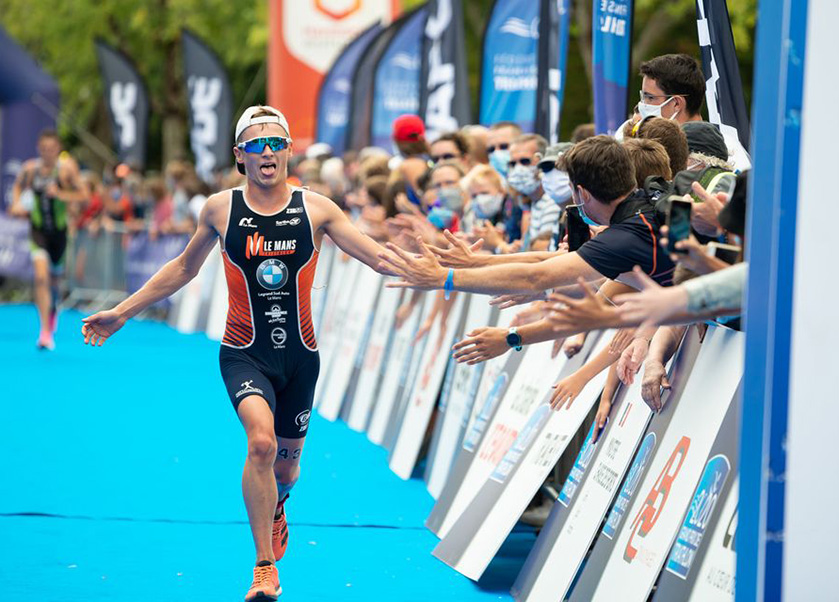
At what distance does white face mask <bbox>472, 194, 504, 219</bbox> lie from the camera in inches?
370

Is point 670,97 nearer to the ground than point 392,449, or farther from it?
farther from it

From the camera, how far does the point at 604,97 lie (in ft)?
28.3

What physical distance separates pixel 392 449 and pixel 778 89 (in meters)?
7.11

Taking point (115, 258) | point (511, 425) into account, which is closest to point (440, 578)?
point (511, 425)

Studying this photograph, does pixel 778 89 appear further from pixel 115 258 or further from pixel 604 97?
pixel 115 258

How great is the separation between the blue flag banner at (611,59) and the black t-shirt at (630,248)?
3.37 metres

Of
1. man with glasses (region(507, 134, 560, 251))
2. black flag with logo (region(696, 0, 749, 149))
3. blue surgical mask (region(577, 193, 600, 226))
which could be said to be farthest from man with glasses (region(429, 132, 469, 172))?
blue surgical mask (region(577, 193, 600, 226))

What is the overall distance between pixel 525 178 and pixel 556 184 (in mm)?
1174

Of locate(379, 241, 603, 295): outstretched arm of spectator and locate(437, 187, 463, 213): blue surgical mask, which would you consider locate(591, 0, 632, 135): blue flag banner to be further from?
locate(379, 241, 603, 295): outstretched arm of spectator

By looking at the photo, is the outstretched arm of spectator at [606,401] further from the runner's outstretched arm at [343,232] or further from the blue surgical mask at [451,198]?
the blue surgical mask at [451,198]

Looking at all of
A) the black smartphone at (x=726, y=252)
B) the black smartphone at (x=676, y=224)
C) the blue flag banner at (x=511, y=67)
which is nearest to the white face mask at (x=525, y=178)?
the blue flag banner at (x=511, y=67)

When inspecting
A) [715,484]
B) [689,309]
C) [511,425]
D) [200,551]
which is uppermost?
[689,309]

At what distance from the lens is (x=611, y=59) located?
Result: 8.62 metres

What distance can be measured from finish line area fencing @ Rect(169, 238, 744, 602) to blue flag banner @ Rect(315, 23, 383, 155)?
1029 centimetres
